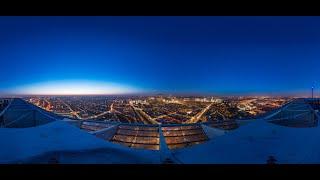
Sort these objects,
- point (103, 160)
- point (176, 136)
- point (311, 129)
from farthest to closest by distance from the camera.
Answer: point (176, 136), point (311, 129), point (103, 160)

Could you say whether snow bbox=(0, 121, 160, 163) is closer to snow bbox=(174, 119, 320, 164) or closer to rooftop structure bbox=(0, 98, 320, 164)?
rooftop structure bbox=(0, 98, 320, 164)

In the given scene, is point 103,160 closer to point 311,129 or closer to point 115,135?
point 311,129

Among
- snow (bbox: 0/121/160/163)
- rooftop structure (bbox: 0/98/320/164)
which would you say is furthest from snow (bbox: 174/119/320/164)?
snow (bbox: 0/121/160/163)

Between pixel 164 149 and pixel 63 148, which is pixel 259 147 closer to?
pixel 164 149

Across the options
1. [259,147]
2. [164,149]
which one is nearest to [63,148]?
[164,149]

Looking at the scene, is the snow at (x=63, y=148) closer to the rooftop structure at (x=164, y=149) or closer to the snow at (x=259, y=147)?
the rooftop structure at (x=164, y=149)
